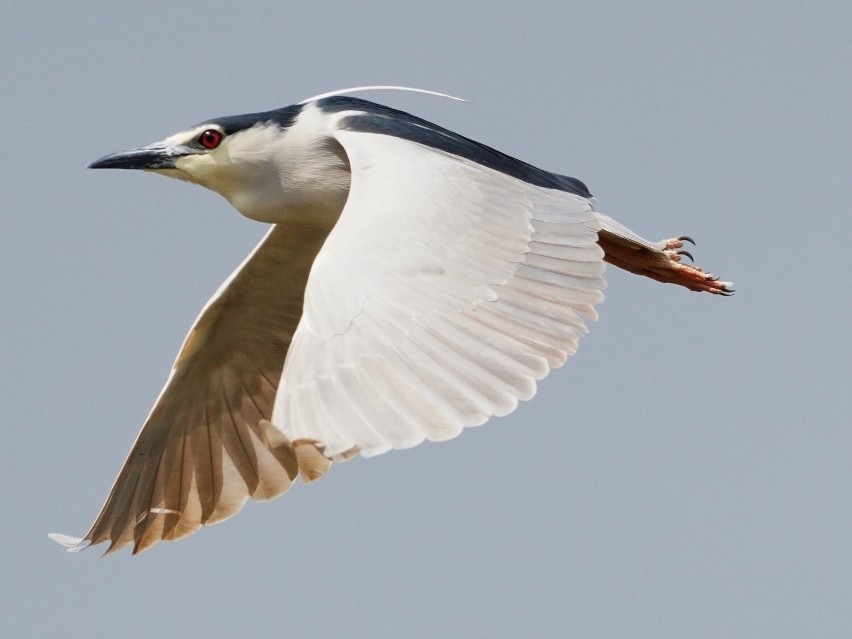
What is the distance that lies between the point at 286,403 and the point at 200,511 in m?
2.70

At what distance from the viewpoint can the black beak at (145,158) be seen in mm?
7590

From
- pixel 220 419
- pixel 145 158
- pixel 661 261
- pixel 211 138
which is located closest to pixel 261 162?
pixel 211 138

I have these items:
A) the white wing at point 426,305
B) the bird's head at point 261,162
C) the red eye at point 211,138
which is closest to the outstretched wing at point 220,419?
the bird's head at point 261,162

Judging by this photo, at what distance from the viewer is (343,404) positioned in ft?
17.2

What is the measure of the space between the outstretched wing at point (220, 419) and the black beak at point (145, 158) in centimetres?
61

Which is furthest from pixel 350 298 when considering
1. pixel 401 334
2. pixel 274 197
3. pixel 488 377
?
pixel 274 197

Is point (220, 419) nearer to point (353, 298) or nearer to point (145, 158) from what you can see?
point (145, 158)

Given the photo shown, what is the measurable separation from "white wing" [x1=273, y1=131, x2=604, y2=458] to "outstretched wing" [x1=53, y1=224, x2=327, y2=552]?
1.49 meters

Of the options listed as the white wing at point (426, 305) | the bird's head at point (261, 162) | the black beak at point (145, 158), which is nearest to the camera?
the white wing at point (426, 305)

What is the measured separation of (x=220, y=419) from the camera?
26.3ft

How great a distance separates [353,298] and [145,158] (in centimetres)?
250

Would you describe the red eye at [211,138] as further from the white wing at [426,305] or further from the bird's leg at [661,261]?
the bird's leg at [661,261]

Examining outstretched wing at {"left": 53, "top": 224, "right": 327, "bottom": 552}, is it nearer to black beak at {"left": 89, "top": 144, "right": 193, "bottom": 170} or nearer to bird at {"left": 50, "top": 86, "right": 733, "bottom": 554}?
bird at {"left": 50, "top": 86, "right": 733, "bottom": 554}

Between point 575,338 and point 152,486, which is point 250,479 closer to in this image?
point 152,486
